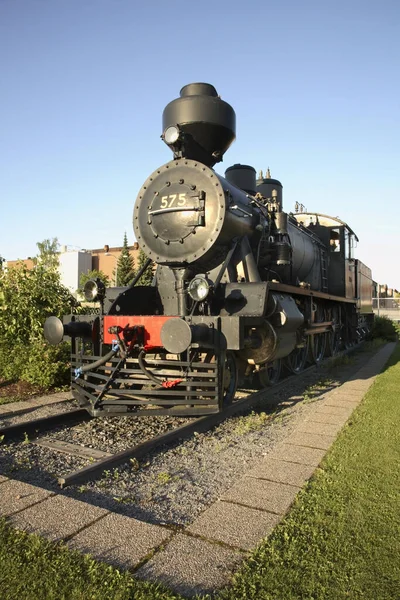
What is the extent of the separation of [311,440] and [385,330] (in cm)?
1814

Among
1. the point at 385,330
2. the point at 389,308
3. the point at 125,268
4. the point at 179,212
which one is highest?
the point at 125,268

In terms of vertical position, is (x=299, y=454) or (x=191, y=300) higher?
(x=191, y=300)

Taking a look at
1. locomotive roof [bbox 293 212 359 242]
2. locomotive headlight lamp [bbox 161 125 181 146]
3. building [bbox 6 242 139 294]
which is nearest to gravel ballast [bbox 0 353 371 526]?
locomotive headlight lamp [bbox 161 125 181 146]

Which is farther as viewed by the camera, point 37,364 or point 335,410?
point 37,364

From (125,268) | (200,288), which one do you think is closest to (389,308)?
(125,268)

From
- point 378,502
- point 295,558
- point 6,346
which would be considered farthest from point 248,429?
point 6,346

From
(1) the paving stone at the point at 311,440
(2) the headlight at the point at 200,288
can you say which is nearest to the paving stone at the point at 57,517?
(1) the paving stone at the point at 311,440

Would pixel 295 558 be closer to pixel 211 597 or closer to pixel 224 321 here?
pixel 211 597

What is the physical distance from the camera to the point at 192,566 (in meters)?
2.21

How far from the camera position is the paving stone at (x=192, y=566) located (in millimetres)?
2072

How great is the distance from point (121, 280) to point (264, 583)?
133ft

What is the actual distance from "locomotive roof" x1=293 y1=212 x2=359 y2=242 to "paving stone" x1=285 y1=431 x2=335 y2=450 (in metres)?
8.35

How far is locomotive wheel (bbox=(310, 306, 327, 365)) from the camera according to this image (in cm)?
966

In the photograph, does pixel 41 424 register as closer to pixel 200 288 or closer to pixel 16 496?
pixel 16 496
